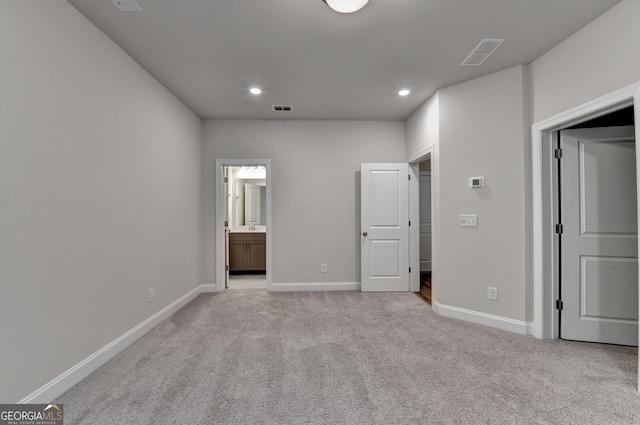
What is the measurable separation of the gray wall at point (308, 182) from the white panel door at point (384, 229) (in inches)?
9.1

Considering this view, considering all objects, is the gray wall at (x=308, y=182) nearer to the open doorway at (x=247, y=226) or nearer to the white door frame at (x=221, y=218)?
the white door frame at (x=221, y=218)

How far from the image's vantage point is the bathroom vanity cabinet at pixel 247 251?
593 centimetres

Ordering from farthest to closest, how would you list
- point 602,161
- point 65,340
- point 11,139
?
point 602,161, point 65,340, point 11,139

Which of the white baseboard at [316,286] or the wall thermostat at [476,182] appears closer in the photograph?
the wall thermostat at [476,182]

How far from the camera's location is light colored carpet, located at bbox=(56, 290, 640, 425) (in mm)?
1777

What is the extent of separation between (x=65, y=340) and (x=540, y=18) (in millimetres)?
4094

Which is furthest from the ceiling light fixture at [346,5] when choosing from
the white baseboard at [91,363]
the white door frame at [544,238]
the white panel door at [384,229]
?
the white baseboard at [91,363]

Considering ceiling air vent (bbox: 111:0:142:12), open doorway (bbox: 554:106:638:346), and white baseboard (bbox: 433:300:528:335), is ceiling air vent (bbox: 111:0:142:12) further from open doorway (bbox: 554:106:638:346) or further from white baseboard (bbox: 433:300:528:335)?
white baseboard (bbox: 433:300:528:335)

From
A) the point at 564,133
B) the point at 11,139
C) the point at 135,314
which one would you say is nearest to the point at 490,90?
the point at 564,133

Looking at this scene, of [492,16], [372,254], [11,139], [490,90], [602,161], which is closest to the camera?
[11,139]

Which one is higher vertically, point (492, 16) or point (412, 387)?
point (492, 16)

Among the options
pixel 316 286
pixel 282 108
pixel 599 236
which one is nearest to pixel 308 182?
pixel 282 108

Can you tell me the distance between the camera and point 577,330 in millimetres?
2816

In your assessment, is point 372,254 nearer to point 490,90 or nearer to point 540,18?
point 490,90
